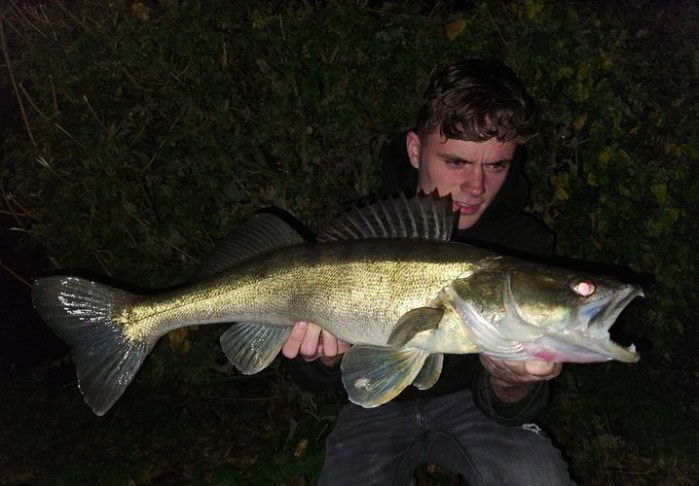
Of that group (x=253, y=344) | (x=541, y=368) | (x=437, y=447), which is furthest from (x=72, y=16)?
(x=541, y=368)

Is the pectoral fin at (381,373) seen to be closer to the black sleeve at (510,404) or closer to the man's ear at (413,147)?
the black sleeve at (510,404)

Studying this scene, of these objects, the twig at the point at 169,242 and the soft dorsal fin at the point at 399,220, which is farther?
the twig at the point at 169,242

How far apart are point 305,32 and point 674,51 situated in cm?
235

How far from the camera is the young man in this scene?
102 inches

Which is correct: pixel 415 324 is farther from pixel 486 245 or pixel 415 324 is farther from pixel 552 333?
pixel 486 245

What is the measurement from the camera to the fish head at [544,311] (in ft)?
6.03

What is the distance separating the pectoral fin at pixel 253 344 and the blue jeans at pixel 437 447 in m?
0.65

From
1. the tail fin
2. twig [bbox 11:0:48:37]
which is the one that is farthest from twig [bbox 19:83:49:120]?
the tail fin

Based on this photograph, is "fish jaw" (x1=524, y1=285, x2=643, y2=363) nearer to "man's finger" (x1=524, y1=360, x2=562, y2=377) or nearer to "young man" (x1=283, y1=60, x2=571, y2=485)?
"man's finger" (x1=524, y1=360, x2=562, y2=377)

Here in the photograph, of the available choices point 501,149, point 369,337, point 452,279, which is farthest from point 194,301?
point 501,149

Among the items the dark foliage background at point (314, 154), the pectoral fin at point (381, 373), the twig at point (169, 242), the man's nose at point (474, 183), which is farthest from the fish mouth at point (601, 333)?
the twig at point (169, 242)

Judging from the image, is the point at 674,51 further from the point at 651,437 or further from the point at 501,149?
the point at 651,437

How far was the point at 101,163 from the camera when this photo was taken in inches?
150

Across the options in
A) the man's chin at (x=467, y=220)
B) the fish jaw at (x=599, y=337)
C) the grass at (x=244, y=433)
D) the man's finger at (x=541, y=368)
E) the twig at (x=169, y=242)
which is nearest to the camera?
the fish jaw at (x=599, y=337)
